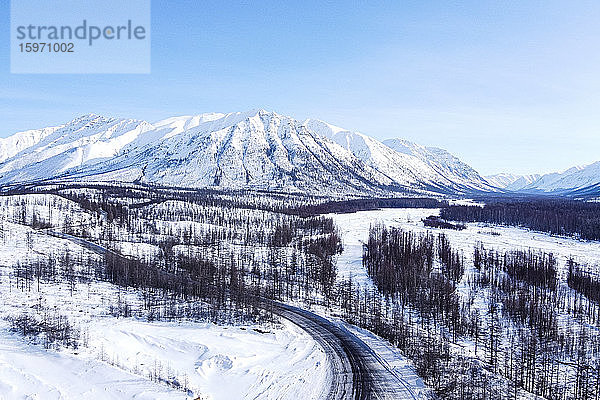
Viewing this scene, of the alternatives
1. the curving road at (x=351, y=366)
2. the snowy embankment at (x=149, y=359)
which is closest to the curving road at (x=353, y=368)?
the curving road at (x=351, y=366)

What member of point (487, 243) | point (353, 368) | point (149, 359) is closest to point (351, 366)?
point (353, 368)

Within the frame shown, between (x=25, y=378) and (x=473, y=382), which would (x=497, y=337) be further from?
(x=25, y=378)

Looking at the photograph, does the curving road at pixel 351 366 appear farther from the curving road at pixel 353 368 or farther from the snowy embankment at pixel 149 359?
the snowy embankment at pixel 149 359

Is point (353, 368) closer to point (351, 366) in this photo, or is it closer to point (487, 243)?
point (351, 366)

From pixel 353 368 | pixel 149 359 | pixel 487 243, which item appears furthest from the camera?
pixel 487 243

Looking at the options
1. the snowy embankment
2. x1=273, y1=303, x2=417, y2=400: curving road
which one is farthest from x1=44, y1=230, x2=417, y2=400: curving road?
the snowy embankment

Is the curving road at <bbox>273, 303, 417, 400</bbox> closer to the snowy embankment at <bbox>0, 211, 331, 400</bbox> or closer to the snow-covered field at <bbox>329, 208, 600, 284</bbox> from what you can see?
the snowy embankment at <bbox>0, 211, 331, 400</bbox>

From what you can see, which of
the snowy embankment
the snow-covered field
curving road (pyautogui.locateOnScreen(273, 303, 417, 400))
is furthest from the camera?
the snow-covered field
